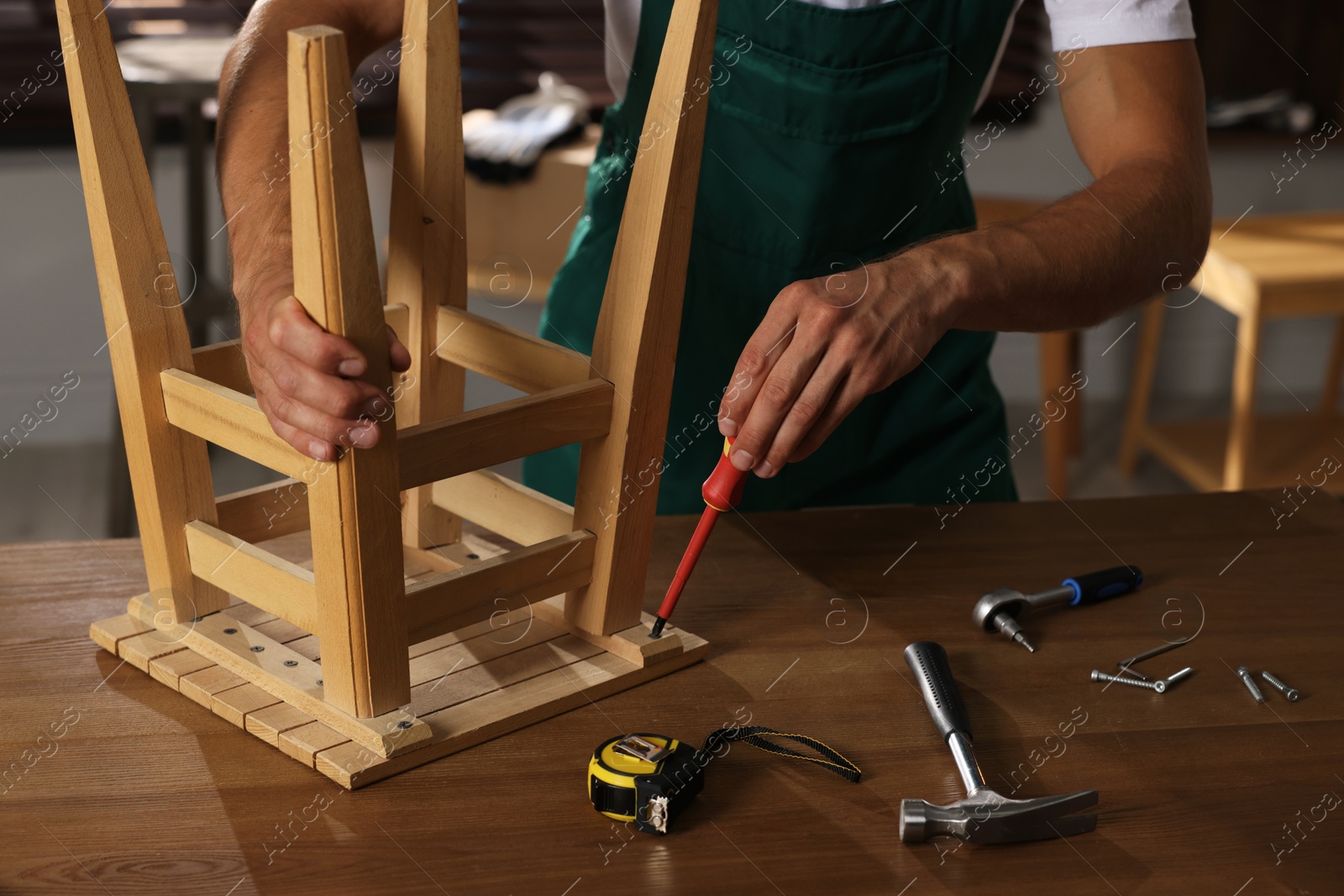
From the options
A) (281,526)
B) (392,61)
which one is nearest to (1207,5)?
(392,61)

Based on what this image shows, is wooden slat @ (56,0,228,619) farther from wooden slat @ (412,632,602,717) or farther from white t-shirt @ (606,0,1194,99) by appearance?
white t-shirt @ (606,0,1194,99)

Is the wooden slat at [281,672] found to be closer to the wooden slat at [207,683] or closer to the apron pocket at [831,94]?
the wooden slat at [207,683]

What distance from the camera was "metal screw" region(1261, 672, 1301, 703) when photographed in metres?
0.93

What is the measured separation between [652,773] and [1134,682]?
1.31 feet

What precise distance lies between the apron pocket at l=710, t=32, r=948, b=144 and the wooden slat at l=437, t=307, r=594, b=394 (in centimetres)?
39

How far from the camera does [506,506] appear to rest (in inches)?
40.9

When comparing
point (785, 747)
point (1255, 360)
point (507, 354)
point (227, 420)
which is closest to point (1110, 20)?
point (507, 354)

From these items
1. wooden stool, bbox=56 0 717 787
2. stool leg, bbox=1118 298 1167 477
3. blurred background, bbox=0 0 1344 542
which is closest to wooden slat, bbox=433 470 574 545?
wooden stool, bbox=56 0 717 787

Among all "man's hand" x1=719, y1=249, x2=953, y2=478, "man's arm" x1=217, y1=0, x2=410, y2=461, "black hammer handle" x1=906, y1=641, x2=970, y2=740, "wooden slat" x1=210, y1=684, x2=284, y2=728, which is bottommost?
"wooden slat" x1=210, y1=684, x2=284, y2=728

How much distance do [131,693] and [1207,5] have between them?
12.3 feet

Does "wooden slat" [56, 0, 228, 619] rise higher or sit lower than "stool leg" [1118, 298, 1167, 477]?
higher

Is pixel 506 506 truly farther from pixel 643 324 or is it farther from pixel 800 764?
pixel 800 764

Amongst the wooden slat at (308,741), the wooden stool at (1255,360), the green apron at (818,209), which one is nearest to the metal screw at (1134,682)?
the green apron at (818,209)

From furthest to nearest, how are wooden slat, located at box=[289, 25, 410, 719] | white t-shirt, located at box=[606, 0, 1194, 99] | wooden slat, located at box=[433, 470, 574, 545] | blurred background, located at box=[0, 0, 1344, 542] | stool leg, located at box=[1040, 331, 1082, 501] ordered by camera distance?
stool leg, located at box=[1040, 331, 1082, 501] → blurred background, located at box=[0, 0, 1344, 542] → white t-shirt, located at box=[606, 0, 1194, 99] → wooden slat, located at box=[433, 470, 574, 545] → wooden slat, located at box=[289, 25, 410, 719]
